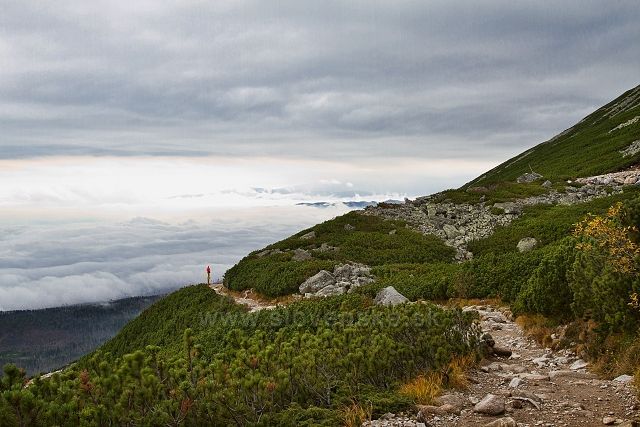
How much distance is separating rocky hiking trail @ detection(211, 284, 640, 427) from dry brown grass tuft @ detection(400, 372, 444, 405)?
0.19 metres

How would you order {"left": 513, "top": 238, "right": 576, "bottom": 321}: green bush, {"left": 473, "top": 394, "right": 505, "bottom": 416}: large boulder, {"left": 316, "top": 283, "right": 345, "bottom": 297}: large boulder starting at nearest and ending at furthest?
{"left": 473, "top": 394, "right": 505, "bottom": 416}: large boulder, {"left": 513, "top": 238, "right": 576, "bottom": 321}: green bush, {"left": 316, "top": 283, "right": 345, "bottom": 297}: large boulder

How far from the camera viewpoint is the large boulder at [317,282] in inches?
1159

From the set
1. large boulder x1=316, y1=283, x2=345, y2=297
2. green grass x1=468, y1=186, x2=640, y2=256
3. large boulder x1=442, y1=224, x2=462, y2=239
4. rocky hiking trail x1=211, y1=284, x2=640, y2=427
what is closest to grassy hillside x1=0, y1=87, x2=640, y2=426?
rocky hiking trail x1=211, y1=284, x2=640, y2=427

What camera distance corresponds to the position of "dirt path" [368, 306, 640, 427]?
796 centimetres

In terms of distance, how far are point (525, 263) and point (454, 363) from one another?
1120 centimetres

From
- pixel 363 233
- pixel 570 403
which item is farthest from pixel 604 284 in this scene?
pixel 363 233

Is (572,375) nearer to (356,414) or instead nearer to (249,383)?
(356,414)

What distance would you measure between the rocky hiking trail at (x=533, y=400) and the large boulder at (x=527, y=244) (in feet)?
69.2

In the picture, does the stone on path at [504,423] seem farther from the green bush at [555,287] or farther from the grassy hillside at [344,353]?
the green bush at [555,287]

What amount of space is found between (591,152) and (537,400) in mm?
94114

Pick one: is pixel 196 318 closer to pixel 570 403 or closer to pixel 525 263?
pixel 525 263

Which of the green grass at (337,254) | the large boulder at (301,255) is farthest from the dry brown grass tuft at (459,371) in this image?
the large boulder at (301,255)

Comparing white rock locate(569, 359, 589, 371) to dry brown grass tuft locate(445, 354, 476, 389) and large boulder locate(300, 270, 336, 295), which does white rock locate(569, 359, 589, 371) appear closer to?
dry brown grass tuft locate(445, 354, 476, 389)

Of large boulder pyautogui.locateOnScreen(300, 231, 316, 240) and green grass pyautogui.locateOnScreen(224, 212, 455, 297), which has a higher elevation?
large boulder pyautogui.locateOnScreen(300, 231, 316, 240)
